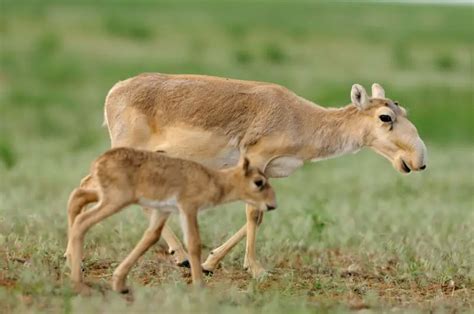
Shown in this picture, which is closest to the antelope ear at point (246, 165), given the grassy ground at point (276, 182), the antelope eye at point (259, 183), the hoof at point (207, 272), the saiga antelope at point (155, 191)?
the saiga antelope at point (155, 191)

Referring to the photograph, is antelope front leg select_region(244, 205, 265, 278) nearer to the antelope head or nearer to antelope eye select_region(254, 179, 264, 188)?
the antelope head

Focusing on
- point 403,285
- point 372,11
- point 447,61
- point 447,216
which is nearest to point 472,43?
point 447,61

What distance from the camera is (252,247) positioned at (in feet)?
35.9

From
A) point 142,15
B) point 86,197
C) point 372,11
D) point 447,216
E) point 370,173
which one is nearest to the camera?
point 86,197

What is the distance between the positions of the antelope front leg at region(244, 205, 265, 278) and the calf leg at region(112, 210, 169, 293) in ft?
5.09

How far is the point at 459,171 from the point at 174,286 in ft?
38.6

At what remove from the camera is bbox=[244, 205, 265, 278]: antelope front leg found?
10.8 meters

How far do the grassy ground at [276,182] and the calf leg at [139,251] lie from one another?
0.70 feet

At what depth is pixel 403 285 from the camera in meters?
10.3

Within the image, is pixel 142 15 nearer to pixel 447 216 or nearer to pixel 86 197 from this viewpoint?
pixel 447 216

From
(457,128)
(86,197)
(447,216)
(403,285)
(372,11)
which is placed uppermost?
A: (86,197)

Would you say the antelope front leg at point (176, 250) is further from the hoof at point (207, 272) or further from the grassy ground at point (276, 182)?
the hoof at point (207, 272)

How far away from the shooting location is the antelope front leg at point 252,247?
35.3 feet

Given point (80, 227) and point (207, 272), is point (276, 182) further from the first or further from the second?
point (80, 227)
